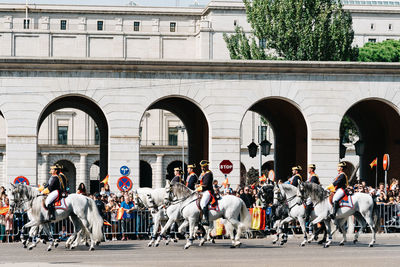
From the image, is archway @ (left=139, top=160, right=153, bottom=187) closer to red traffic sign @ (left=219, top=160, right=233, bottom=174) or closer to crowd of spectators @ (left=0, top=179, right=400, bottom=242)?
red traffic sign @ (left=219, top=160, right=233, bottom=174)

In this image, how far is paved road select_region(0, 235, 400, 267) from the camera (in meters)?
22.2

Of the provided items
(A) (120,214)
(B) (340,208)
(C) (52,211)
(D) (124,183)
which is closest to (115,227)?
(A) (120,214)

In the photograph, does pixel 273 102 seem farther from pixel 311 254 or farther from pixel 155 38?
pixel 155 38

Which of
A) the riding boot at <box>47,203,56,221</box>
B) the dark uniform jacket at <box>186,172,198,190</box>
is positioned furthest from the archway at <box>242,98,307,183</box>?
the riding boot at <box>47,203,56,221</box>

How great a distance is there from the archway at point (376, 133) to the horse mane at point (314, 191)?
1574 cm

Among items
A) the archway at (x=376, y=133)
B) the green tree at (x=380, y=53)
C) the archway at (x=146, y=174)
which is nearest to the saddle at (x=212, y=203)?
the archway at (x=376, y=133)

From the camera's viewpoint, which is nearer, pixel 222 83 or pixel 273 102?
pixel 222 83

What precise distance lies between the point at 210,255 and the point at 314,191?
5042 mm

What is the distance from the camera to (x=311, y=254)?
2492 centimetres

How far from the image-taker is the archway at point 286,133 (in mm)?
46250

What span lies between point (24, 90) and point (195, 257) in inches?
728

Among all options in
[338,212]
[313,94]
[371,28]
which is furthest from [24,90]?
[371,28]

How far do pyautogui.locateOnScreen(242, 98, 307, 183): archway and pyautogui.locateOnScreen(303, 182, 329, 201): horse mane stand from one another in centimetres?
1713

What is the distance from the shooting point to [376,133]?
157ft
